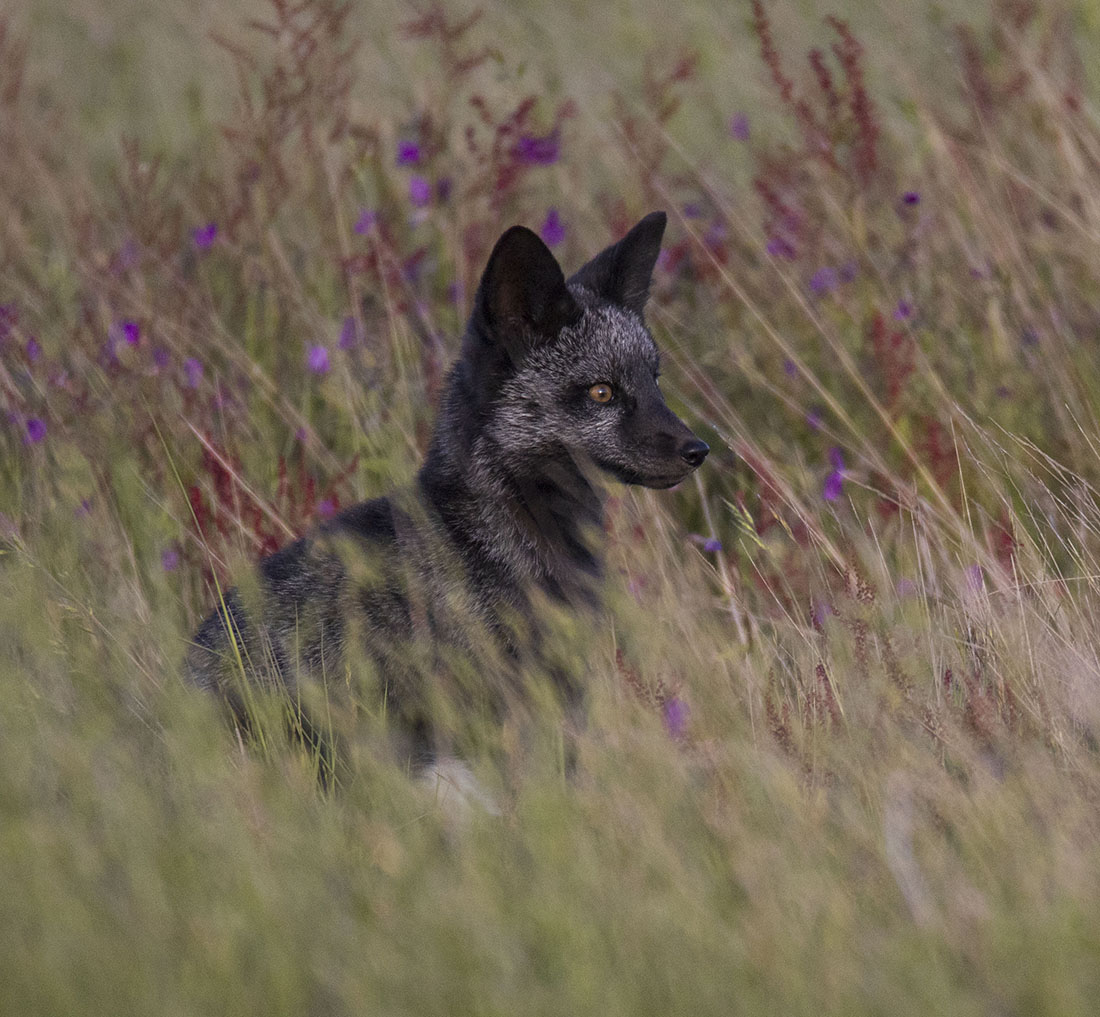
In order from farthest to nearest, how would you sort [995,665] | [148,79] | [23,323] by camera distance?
[148,79], [23,323], [995,665]

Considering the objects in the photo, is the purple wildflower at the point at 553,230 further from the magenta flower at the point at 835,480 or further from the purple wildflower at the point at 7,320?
the purple wildflower at the point at 7,320

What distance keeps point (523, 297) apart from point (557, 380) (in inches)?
9.9

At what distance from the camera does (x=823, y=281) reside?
539 cm

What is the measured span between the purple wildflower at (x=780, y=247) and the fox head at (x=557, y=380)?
144 centimetres

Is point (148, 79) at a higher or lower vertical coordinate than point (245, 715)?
higher

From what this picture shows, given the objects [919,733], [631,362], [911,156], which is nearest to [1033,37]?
[911,156]

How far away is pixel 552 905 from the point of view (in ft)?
7.10

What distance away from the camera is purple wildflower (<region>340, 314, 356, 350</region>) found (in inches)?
208

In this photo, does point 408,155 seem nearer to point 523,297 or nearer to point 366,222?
point 366,222

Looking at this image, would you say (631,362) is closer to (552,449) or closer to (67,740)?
(552,449)

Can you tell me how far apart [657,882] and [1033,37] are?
5143mm

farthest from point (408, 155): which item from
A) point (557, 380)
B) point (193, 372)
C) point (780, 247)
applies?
point (557, 380)

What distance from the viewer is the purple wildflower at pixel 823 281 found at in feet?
17.6

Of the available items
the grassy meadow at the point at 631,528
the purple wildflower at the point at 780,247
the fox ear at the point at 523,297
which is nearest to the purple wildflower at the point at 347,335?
the grassy meadow at the point at 631,528
